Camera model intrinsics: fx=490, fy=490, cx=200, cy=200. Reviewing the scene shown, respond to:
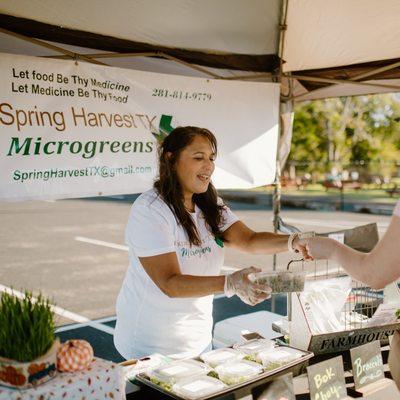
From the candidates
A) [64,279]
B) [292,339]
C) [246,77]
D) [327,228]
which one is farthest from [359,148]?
[292,339]

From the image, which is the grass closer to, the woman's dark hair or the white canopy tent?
the white canopy tent

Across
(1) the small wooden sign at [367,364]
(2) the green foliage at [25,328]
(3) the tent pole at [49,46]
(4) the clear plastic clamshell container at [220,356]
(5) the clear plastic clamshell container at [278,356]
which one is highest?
(3) the tent pole at [49,46]

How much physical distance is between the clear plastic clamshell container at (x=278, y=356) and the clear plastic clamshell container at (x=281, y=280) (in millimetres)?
255

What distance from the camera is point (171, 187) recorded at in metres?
2.22

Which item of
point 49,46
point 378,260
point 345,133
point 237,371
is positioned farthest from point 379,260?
point 345,133

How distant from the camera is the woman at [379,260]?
58.7 inches

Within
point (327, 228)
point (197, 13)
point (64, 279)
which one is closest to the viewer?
point (197, 13)

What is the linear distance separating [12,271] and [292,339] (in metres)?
6.22

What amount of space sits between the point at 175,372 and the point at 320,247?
2.59 feet

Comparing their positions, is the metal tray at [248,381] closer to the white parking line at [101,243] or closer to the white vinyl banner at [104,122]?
the white vinyl banner at [104,122]

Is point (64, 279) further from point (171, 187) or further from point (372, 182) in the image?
point (372, 182)

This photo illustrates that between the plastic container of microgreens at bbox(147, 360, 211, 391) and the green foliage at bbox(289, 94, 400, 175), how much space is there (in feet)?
81.8

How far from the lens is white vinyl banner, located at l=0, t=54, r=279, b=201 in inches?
103

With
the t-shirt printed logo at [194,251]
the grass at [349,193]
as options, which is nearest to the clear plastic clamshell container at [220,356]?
the t-shirt printed logo at [194,251]
